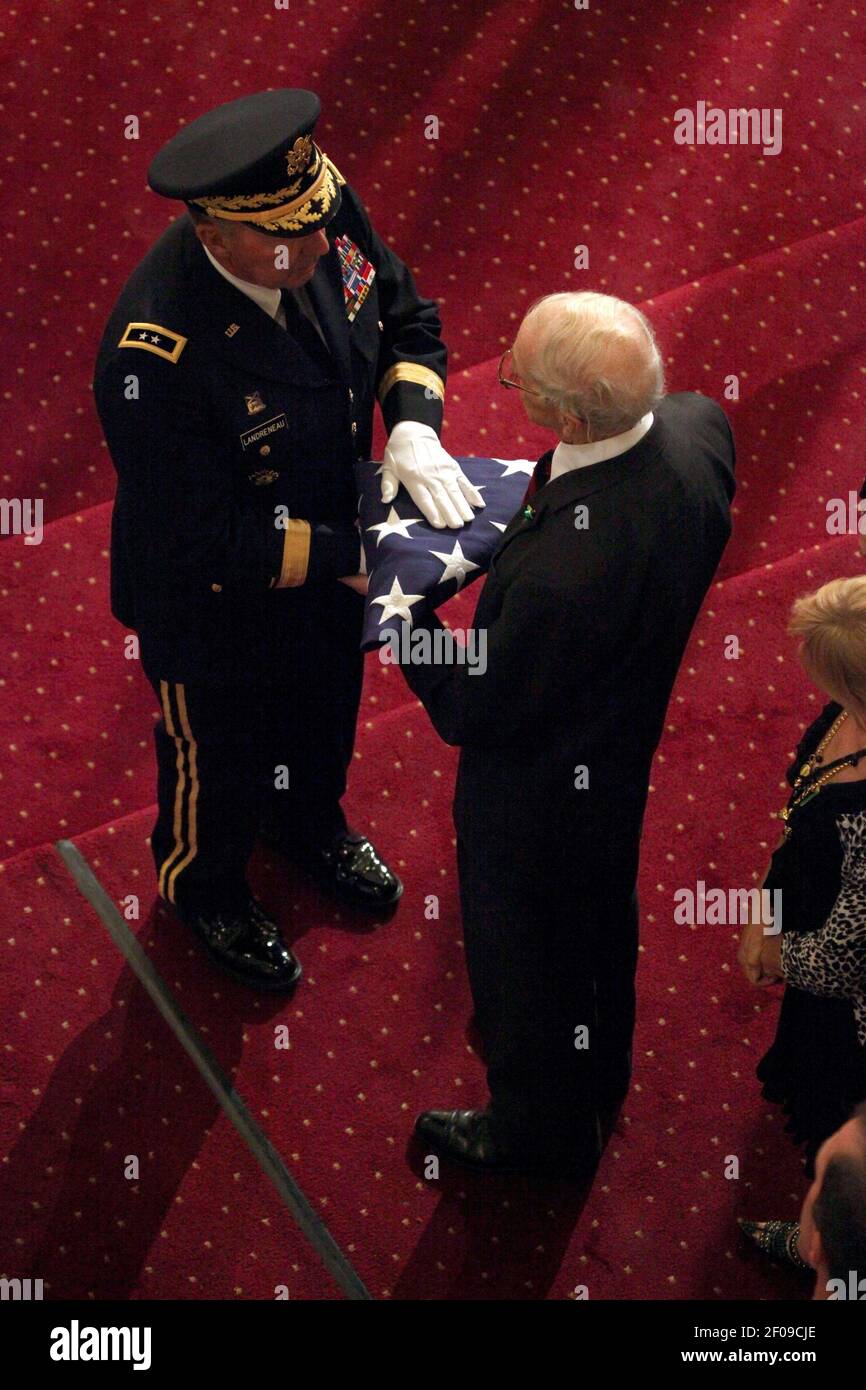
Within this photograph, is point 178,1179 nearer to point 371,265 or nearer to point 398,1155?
point 398,1155

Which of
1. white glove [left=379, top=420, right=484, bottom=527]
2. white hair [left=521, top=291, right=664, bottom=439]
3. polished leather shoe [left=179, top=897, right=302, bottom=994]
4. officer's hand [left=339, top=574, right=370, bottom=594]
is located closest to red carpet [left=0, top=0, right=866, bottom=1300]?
polished leather shoe [left=179, top=897, right=302, bottom=994]

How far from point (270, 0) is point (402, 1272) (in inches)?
148

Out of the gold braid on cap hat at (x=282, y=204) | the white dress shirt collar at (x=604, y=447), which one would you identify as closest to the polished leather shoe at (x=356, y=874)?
the white dress shirt collar at (x=604, y=447)

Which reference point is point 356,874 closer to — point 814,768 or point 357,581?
point 357,581

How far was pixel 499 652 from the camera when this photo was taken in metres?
2.09

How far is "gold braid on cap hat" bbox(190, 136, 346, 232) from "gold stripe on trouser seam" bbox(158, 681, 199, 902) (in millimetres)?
862

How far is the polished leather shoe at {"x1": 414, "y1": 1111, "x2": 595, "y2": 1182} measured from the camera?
8.92ft

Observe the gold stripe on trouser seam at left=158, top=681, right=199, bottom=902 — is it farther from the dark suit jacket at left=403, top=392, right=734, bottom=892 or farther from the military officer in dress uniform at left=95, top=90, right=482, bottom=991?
the dark suit jacket at left=403, top=392, right=734, bottom=892

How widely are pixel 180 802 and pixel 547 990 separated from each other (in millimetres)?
814

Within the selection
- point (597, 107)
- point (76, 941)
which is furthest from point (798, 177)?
point (76, 941)

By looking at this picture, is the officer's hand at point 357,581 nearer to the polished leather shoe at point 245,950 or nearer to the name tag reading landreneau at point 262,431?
the name tag reading landreneau at point 262,431

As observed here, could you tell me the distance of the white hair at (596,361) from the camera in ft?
6.54

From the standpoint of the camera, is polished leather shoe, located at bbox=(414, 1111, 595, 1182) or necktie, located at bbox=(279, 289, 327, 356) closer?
necktie, located at bbox=(279, 289, 327, 356)

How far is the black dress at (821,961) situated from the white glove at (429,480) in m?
0.71
